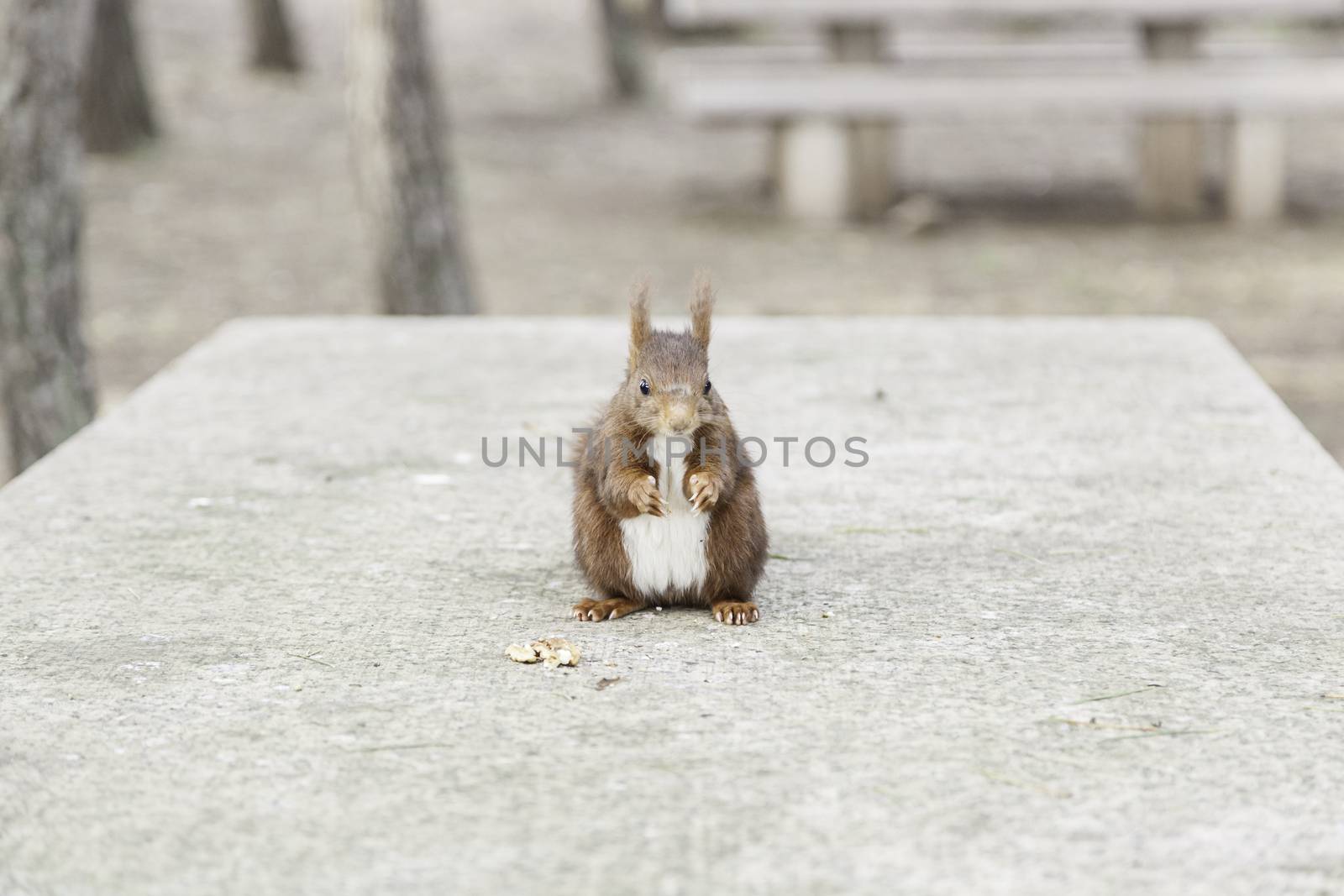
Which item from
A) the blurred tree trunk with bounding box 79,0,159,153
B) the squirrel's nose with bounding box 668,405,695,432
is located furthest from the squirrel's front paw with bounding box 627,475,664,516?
the blurred tree trunk with bounding box 79,0,159,153

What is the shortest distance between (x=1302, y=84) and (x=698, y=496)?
27.4 ft

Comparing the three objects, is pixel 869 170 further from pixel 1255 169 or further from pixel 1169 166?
pixel 1255 169

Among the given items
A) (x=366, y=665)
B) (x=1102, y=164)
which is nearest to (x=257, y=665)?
(x=366, y=665)

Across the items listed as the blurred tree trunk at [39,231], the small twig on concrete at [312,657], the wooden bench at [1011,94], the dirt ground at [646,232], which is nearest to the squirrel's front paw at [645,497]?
the small twig on concrete at [312,657]

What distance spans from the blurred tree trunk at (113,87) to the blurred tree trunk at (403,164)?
14.0ft

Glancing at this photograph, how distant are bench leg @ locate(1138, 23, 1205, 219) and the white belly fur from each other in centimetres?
797

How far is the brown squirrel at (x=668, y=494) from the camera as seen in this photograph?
2.48m

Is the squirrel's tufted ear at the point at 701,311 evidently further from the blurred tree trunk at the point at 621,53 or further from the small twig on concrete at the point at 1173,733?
the blurred tree trunk at the point at 621,53

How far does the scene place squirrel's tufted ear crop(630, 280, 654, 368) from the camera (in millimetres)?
2578

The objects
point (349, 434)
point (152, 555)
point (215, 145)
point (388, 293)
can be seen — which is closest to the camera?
point (152, 555)

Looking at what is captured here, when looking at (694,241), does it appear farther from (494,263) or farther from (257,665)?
(257,665)

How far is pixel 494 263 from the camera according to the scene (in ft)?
29.4

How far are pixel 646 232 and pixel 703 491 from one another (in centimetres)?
717

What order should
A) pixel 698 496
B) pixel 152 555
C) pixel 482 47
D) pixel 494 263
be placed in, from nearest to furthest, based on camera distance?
pixel 698 496
pixel 152 555
pixel 494 263
pixel 482 47
